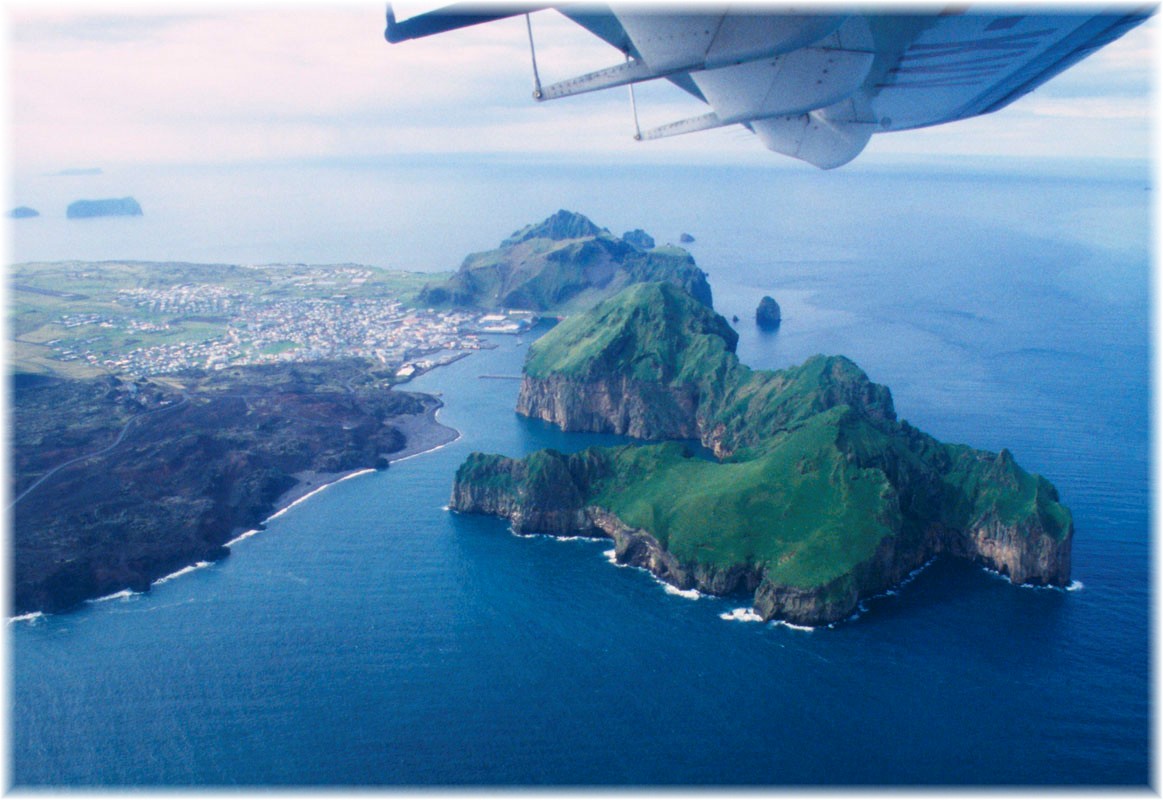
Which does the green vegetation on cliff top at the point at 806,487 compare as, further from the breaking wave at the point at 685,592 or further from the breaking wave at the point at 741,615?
the breaking wave at the point at 741,615

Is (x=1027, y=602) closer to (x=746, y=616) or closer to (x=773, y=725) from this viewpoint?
(x=746, y=616)

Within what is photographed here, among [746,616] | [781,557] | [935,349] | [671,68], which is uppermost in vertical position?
[671,68]

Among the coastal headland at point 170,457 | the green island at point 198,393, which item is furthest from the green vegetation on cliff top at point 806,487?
the green island at point 198,393

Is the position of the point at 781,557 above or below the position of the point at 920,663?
above

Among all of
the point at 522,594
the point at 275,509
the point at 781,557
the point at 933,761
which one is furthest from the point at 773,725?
the point at 275,509

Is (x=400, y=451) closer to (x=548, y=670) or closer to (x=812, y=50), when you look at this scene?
(x=548, y=670)

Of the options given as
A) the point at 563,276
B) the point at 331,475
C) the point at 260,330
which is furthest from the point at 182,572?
the point at 563,276

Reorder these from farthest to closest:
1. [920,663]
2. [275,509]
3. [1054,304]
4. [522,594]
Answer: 1. [1054,304]
2. [275,509]
3. [522,594]
4. [920,663]
